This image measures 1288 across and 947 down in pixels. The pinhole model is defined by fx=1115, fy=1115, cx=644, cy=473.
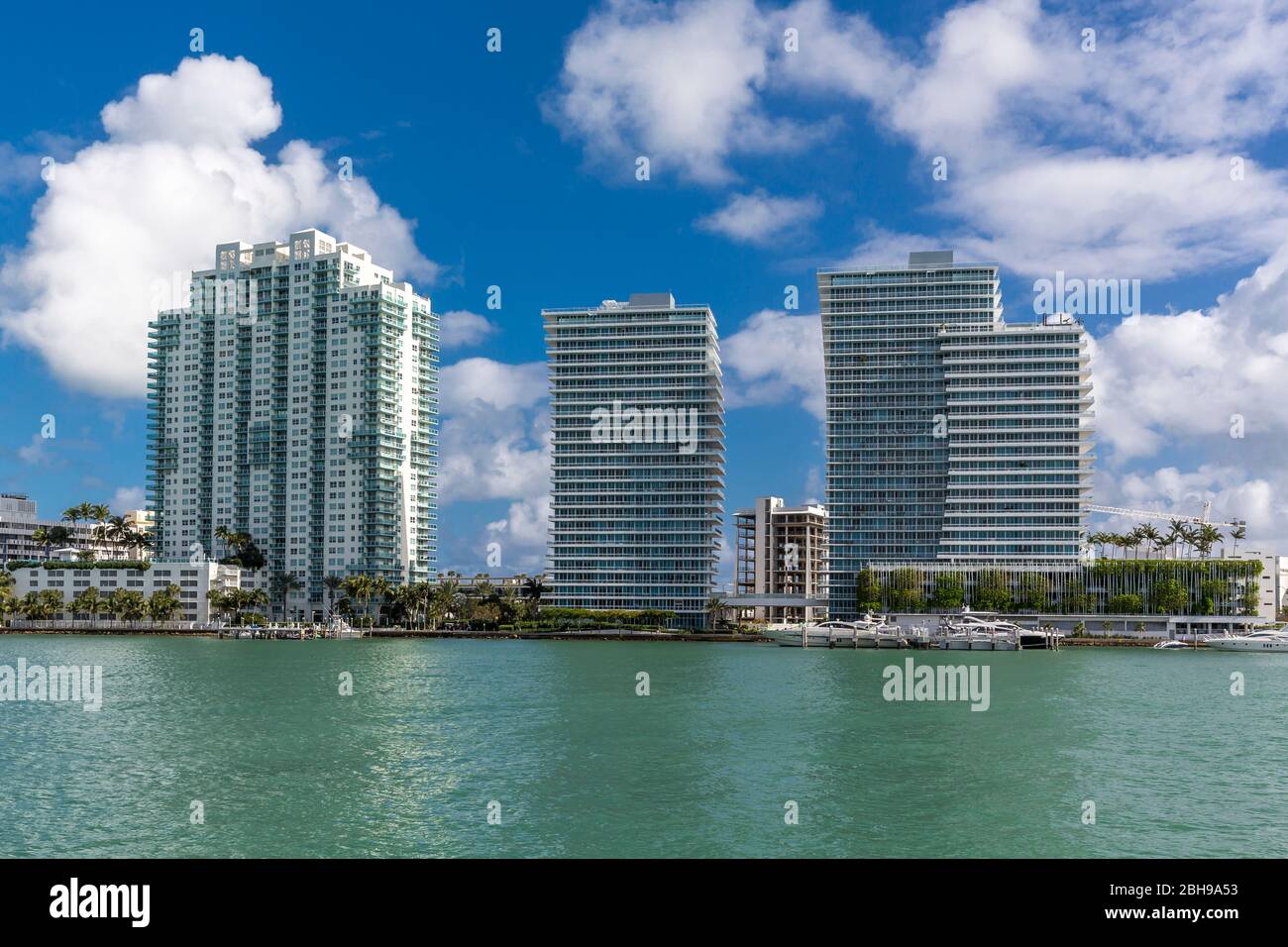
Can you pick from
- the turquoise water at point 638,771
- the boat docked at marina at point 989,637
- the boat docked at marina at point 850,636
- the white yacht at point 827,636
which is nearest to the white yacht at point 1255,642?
the boat docked at marina at point 989,637

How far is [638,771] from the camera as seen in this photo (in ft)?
168

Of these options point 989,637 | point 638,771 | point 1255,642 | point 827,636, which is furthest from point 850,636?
point 638,771

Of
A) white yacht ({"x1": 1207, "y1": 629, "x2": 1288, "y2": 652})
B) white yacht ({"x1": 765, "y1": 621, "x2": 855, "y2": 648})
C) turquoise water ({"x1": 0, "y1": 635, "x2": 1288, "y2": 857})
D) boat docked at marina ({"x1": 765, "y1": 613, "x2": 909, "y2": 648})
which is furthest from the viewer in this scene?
white yacht ({"x1": 765, "y1": 621, "x2": 855, "y2": 648})

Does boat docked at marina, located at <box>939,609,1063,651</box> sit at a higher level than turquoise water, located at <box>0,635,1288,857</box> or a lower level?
lower

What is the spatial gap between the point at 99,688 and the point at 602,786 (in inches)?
2508

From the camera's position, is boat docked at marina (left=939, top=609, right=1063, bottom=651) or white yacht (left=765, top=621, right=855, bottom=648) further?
white yacht (left=765, top=621, right=855, bottom=648)

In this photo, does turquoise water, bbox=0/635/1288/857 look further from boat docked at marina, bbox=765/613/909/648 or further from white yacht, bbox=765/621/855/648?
white yacht, bbox=765/621/855/648

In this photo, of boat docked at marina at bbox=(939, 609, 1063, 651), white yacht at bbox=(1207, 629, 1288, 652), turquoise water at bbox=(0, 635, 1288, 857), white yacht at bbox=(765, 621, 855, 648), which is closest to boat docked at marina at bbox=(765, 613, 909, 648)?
white yacht at bbox=(765, 621, 855, 648)

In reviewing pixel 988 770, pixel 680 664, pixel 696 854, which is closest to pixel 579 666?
pixel 680 664

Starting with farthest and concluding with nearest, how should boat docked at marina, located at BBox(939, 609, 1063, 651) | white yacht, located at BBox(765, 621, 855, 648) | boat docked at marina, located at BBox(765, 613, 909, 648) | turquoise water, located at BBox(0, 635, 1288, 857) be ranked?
white yacht, located at BBox(765, 621, 855, 648), boat docked at marina, located at BBox(765, 613, 909, 648), boat docked at marina, located at BBox(939, 609, 1063, 651), turquoise water, located at BBox(0, 635, 1288, 857)

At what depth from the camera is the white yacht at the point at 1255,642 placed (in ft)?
602

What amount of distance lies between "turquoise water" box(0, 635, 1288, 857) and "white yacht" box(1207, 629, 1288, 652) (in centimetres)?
9509

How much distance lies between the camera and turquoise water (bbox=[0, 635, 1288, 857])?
38.7 m
